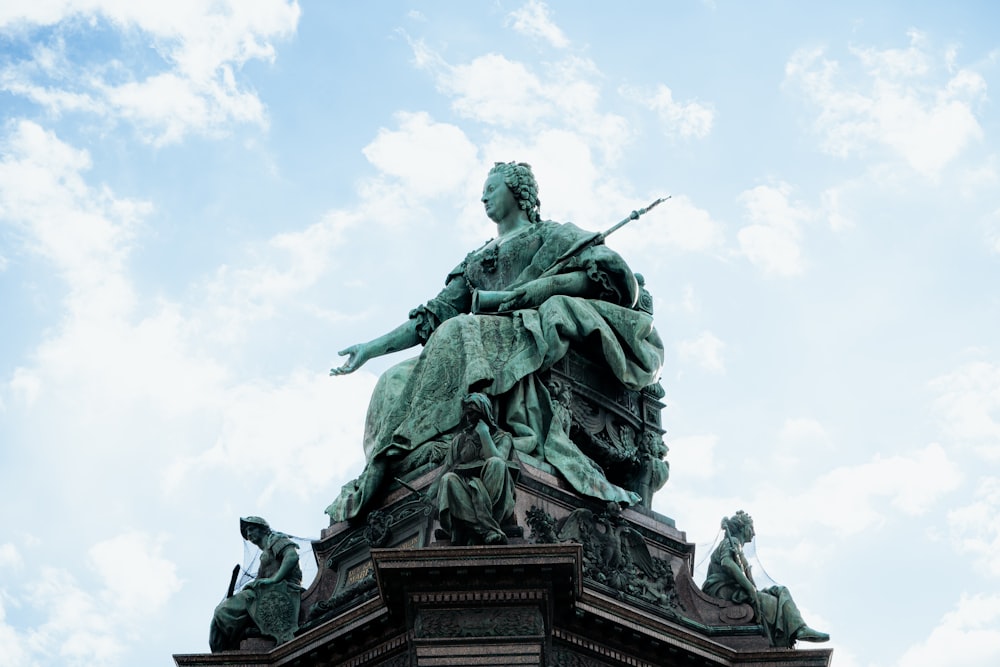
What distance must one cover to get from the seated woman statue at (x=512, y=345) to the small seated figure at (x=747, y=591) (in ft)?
5.70

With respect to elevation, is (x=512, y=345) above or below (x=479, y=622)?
above

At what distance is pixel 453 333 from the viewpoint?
33531mm

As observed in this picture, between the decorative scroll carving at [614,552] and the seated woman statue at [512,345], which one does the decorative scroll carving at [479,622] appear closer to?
the decorative scroll carving at [614,552]

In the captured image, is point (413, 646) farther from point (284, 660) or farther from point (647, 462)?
point (647, 462)

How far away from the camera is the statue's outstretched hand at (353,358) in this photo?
36281 millimetres

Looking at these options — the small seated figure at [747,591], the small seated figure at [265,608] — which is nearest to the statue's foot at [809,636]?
the small seated figure at [747,591]

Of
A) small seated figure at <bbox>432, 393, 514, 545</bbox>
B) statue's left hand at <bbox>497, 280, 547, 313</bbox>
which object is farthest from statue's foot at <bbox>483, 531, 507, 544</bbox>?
statue's left hand at <bbox>497, 280, 547, 313</bbox>

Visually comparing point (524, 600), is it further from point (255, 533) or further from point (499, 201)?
point (499, 201)

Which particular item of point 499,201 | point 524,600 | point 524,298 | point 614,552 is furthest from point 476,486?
point 499,201

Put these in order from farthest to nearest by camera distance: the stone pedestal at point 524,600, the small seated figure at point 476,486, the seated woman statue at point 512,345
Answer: the seated woman statue at point 512,345, the small seated figure at point 476,486, the stone pedestal at point 524,600

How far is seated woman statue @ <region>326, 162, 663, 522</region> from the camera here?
31.7m

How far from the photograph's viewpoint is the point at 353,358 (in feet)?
120

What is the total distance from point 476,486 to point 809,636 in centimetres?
569

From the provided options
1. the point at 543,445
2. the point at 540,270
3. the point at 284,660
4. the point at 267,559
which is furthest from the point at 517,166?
the point at 284,660
